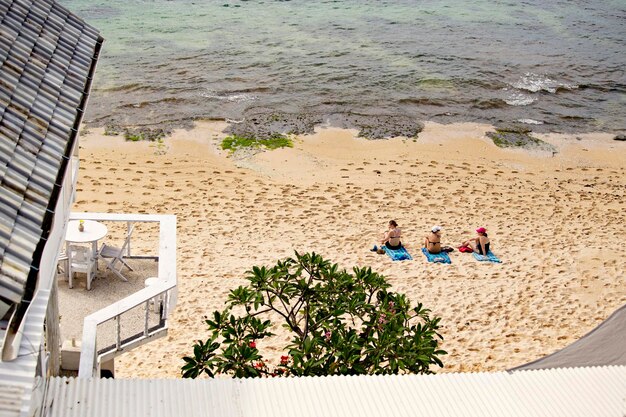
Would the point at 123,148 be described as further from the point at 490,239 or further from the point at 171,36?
the point at 171,36

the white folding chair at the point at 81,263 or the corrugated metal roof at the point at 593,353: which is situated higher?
the white folding chair at the point at 81,263

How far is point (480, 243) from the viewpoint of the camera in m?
14.3

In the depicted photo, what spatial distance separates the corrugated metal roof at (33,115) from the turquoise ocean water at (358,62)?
1542 centimetres

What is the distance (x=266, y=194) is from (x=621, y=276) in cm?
735

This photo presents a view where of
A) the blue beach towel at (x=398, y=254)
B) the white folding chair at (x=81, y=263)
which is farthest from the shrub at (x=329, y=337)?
the blue beach towel at (x=398, y=254)

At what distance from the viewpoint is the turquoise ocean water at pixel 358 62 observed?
84.7 feet

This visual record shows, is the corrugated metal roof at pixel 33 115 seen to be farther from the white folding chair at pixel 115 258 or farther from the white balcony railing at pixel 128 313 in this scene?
the white folding chair at pixel 115 258

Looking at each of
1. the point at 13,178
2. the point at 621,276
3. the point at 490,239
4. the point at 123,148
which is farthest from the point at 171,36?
Answer: the point at 13,178

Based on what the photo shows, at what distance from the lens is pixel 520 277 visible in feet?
44.5

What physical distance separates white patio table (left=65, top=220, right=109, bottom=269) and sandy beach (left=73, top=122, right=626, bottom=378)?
1.94m

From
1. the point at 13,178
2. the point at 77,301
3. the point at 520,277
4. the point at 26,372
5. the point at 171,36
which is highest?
the point at 13,178

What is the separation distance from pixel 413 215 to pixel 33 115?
11.2 m

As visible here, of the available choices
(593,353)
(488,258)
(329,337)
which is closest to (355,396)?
(329,337)

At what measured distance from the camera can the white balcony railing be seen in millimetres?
7433
